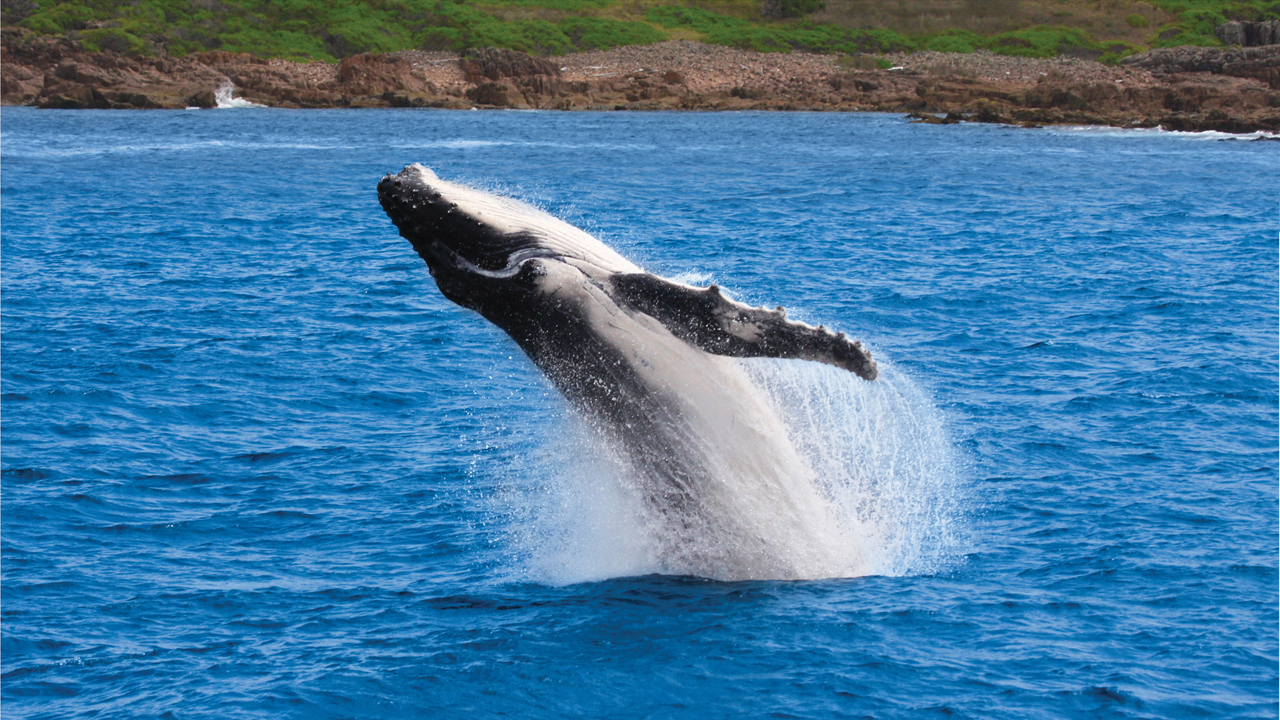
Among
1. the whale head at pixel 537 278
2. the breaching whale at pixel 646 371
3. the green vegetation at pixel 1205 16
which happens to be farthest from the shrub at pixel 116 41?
the breaching whale at pixel 646 371

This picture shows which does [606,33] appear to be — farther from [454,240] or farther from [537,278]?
[537,278]

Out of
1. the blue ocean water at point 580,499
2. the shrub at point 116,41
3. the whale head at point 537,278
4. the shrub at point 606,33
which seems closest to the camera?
the blue ocean water at point 580,499

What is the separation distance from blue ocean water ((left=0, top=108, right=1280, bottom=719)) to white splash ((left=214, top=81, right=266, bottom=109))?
264 feet

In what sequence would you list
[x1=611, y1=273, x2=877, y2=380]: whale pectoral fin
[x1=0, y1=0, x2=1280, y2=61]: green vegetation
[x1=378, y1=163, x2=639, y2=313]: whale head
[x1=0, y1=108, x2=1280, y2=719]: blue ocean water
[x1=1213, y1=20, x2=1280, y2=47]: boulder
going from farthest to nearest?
[x1=0, y1=0, x2=1280, y2=61]: green vegetation, [x1=1213, y1=20, x2=1280, y2=47]: boulder, [x1=378, y1=163, x2=639, y2=313]: whale head, [x1=0, y1=108, x2=1280, y2=719]: blue ocean water, [x1=611, y1=273, x2=877, y2=380]: whale pectoral fin

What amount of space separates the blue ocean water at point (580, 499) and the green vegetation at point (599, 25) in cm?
10784

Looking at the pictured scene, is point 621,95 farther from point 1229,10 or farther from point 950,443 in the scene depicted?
point 950,443

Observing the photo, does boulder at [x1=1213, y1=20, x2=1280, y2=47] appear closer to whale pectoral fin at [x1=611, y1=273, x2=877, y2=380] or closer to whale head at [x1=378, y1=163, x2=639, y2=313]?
whale head at [x1=378, y1=163, x2=639, y2=313]

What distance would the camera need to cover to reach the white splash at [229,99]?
106 m

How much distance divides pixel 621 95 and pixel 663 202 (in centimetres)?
7347

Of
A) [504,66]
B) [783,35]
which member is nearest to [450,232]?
[504,66]

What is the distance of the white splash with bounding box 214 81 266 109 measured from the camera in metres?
106

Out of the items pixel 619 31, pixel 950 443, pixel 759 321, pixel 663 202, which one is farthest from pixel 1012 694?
pixel 619 31

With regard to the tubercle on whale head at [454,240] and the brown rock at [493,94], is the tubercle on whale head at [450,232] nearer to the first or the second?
the tubercle on whale head at [454,240]

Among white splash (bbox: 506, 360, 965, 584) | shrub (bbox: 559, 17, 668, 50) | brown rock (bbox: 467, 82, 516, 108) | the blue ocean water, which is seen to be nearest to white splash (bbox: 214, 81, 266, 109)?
brown rock (bbox: 467, 82, 516, 108)
